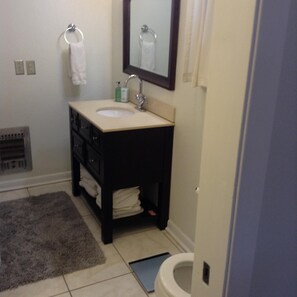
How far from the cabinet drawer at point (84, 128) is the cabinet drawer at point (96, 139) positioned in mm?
78

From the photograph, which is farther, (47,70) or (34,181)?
(34,181)

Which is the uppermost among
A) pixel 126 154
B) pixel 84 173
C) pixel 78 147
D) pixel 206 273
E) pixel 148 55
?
pixel 148 55

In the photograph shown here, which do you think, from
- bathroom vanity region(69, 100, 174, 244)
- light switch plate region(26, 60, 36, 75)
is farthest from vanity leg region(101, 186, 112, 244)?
light switch plate region(26, 60, 36, 75)

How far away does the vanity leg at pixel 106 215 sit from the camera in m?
2.20

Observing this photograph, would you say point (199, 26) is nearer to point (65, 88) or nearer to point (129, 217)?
point (129, 217)

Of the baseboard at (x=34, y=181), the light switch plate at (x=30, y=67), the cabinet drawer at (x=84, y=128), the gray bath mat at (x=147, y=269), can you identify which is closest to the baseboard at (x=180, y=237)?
the gray bath mat at (x=147, y=269)

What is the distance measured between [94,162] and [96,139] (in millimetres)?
178

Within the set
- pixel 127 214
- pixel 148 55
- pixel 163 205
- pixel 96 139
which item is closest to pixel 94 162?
pixel 96 139

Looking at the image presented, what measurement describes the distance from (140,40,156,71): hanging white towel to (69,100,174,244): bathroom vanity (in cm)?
34

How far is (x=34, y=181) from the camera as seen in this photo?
122 inches

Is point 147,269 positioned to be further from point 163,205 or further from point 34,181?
point 34,181

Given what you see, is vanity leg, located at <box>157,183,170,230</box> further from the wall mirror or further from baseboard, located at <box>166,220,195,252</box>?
the wall mirror

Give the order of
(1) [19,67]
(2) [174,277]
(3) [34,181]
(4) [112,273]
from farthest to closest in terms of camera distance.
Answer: (3) [34,181] → (1) [19,67] → (4) [112,273] → (2) [174,277]

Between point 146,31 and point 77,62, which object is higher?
point 146,31
